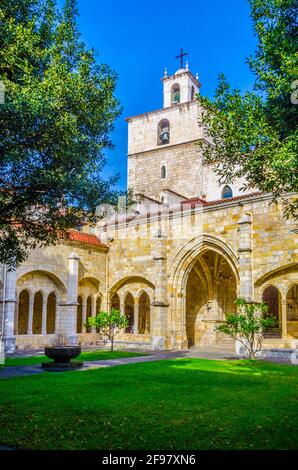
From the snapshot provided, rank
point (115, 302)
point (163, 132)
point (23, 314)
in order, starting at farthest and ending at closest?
point (163, 132), point (115, 302), point (23, 314)

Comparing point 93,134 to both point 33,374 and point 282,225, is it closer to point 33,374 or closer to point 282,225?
point 33,374

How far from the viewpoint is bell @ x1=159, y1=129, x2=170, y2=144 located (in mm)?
33344

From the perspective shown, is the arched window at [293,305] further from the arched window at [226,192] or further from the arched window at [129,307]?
the arched window at [226,192]

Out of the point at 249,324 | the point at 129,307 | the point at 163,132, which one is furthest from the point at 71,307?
the point at 163,132

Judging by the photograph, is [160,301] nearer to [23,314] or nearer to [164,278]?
[164,278]

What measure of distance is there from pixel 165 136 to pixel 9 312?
67.5ft

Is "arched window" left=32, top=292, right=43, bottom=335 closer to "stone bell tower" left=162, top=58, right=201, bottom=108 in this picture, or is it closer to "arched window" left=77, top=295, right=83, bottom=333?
"arched window" left=77, top=295, right=83, bottom=333

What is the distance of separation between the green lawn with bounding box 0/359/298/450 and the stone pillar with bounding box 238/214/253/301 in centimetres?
616

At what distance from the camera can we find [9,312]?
1728 cm

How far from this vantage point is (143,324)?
24031 mm

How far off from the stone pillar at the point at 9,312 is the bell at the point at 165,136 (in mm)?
19419

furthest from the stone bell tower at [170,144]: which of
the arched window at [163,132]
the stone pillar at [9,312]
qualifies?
the stone pillar at [9,312]

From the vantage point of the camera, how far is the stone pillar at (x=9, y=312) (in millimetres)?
17281

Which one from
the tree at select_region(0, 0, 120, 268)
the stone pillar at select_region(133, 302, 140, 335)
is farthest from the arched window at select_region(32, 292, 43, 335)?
the tree at select_region(0, 0, 120, 268)
